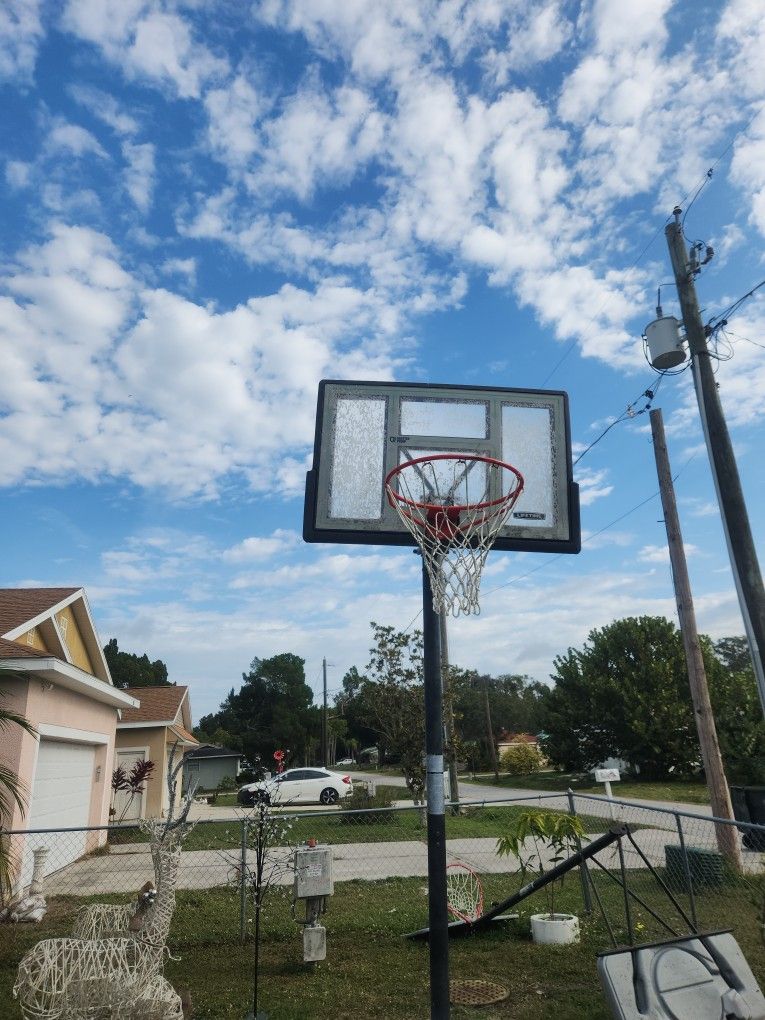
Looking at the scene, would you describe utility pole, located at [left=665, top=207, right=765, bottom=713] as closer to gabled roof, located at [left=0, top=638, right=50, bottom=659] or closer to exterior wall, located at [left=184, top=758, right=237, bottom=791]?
gabled roof, located at [left=0, top=638, right=50, bottom=659]

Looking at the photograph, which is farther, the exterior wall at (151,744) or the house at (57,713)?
the exterior wall at (151,744)

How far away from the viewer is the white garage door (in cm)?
1030

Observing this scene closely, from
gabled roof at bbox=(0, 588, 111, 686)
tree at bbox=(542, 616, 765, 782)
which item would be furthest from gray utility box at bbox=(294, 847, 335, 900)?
tree at bbox=(542, 616, 765, 782)

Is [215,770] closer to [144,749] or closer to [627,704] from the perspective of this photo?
[144,749]

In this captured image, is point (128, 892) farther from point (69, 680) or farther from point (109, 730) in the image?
point (109, 730)

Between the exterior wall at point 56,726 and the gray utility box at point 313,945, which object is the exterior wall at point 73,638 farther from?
the gray utility box at point 313,945

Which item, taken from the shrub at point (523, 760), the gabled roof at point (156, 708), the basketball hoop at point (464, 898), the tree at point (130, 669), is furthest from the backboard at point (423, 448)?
the tree at point (130, 669)

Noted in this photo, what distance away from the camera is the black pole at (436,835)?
14.6ft

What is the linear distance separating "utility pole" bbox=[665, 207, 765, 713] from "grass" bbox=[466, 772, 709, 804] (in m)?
15.7

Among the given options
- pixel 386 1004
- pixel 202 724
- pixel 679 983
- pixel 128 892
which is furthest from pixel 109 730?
pixel 202 724

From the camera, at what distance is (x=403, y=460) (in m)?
5.75

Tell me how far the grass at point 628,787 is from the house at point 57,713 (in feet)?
51.0

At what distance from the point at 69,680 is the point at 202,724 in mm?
60648

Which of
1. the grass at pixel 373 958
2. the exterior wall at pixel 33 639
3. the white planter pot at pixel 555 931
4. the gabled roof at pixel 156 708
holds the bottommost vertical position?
the grass at pixel 373 958
